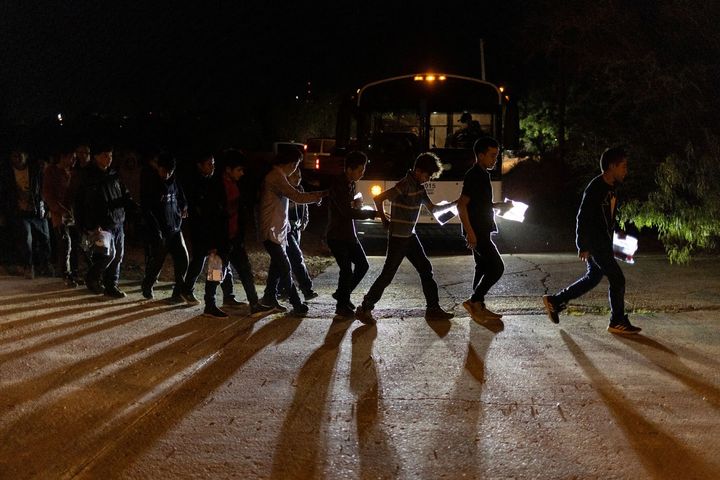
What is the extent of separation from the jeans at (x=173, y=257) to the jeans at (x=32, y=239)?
7.31 ft

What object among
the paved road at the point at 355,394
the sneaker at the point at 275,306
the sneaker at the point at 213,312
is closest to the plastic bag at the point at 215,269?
the sneaker at the point at 213,312

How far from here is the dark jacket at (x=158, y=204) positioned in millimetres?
8403

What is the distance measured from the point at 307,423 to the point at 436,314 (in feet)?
10.3

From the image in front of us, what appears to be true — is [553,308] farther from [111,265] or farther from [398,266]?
[111,265]

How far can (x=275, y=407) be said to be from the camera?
520 centimetres

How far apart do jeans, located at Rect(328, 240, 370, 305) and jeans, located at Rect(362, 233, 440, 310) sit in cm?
22

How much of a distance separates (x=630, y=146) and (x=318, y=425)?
10068 mm

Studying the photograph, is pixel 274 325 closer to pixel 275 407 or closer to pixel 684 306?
pixel 275 407

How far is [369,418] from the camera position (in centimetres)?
497

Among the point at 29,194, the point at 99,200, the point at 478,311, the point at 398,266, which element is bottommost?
the point at 478,311

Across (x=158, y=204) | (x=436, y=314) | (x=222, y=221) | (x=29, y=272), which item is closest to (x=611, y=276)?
(x=436, y=314)

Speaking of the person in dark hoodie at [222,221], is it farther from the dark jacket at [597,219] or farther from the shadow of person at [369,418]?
the dark jacket at [597,219]

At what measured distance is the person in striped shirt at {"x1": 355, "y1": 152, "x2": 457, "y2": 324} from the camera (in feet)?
24.5

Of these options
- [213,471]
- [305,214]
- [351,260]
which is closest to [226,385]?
[213,471]
